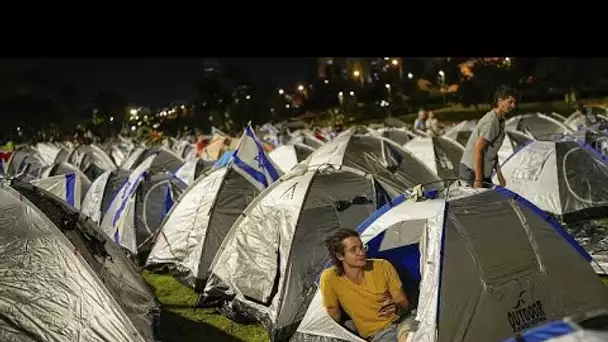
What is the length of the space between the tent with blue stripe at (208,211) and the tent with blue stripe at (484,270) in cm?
287

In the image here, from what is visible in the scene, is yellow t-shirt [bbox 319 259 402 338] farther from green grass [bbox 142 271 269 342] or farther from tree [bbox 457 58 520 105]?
tree [bbox 457 58 520 105]

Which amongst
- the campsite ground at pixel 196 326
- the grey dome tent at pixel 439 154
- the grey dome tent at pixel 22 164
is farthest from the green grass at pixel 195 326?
the grey dome tent at pixel 22 164

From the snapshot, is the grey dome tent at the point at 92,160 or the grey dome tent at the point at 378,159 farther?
the grey dome tent at the point at 92,160

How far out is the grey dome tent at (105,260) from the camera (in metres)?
5.09

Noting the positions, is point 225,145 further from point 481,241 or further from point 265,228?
point 481,241

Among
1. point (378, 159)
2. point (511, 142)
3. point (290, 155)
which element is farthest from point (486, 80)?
point (378, 159)

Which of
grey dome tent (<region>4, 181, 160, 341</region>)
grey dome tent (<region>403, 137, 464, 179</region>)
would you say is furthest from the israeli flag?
grey dome tent (<region>403, 137, 464, 179</region>)

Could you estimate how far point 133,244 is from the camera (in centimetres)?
908

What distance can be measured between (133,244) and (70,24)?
4967 mm

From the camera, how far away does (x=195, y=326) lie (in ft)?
21.2

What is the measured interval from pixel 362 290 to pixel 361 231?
902mm

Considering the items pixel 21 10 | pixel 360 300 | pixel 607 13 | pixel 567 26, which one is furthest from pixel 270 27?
pixel 607 13

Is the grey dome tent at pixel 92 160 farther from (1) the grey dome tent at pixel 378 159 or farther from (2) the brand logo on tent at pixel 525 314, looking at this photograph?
(2) the brand logo on tent at pixel 525 314

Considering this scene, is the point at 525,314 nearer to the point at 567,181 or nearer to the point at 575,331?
the point at 575,331
